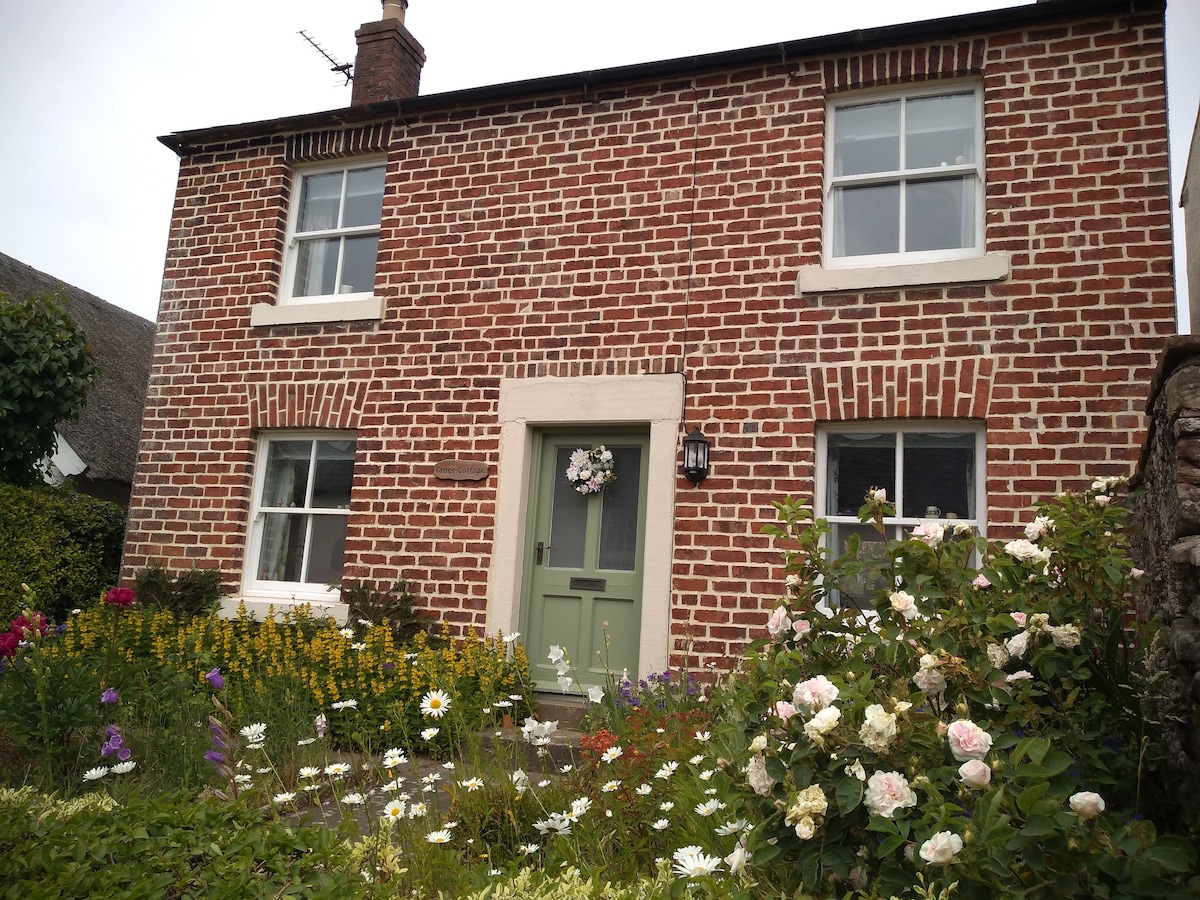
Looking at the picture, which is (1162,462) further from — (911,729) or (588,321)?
(588,321)

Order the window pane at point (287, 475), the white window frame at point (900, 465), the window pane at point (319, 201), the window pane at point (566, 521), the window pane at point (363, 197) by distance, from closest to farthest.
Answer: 1. the white window frame at point (900, 465)
2. the window pane at point (566, 521)
3. the window pane at point (287, 475)
4. the window pane at point (363, 197)
5. the window pane at point (319, 201)

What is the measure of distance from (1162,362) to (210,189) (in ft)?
27.1

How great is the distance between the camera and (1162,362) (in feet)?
10.1

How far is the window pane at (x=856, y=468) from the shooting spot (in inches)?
249

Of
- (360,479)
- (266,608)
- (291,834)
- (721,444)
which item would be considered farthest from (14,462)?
(291,834)

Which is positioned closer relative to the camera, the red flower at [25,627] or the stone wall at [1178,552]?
the stone wall at [1178,552]

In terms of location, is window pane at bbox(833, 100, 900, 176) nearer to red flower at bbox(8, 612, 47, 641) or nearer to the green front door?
the green front door

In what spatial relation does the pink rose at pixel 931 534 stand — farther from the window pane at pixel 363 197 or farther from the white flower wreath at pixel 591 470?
the window pane at pixel 363 197

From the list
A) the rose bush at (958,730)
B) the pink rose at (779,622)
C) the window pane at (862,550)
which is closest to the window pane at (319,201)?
the window pane at (862,550)

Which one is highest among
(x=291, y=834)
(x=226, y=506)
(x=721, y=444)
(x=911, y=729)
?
(x=721, y=444)

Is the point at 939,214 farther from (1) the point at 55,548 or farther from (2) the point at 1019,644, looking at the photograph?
(1) the point at 55,548

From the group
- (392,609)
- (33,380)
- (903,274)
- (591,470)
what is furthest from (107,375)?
(903,274)

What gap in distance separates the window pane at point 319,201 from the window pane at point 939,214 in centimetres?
512

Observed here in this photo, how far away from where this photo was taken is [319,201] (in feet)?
28.1
